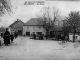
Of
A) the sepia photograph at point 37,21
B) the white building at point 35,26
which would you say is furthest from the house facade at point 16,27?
the white building at point 35,26

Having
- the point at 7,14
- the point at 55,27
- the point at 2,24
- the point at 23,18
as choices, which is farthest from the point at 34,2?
the point at 55,27

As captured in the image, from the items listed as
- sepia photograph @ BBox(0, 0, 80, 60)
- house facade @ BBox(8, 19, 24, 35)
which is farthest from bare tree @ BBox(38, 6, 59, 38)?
house facade @ BBox(8, 19, 24, 35)

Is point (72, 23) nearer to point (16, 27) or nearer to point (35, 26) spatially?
point (35, 26)

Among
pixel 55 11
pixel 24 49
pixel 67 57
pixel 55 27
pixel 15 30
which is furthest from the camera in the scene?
pixel 55 27

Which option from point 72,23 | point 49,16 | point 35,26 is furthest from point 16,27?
point 72,23

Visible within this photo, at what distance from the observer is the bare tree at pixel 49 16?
4.61 m

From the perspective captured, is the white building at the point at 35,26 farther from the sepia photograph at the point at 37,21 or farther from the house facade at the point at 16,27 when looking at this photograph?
the house facade at the point at 16,27

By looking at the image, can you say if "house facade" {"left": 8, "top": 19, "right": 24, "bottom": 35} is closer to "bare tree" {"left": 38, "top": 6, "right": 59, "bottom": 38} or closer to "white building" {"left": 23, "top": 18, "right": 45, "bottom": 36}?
"white building" {"left": 23, "top": 18, "right": 45, "bottom": 36}

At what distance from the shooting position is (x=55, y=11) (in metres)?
4.57

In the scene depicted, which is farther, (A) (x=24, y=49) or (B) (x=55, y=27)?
(B) (x=55, y=27)

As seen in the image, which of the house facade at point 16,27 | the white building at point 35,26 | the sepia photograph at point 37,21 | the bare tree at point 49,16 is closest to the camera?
the sepia photograph at point 37,21

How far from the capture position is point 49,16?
193 inches

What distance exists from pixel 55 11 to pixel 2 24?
5.49 ft

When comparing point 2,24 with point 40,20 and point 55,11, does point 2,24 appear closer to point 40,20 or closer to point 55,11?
point 40,20
